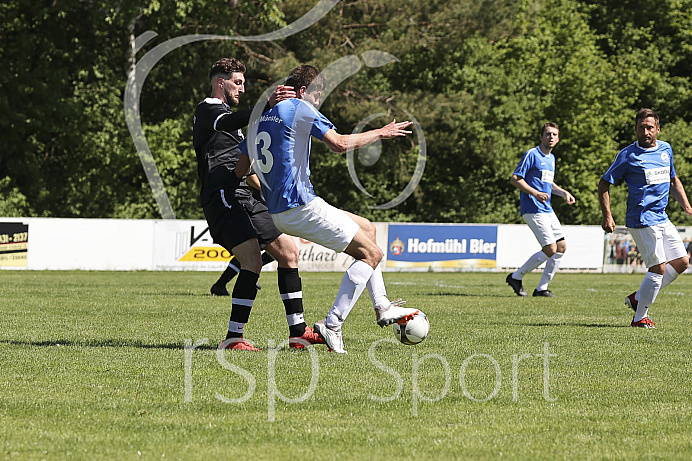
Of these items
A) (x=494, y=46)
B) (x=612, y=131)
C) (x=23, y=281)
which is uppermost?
(x=494, y=46)

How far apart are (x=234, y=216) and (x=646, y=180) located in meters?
4.55

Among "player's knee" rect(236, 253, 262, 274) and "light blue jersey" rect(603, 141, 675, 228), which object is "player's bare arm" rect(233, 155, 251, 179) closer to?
"player's knee" rect(236, 253, 262, 274)

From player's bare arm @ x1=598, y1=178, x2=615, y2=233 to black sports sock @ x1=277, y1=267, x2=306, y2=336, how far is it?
11.9ft

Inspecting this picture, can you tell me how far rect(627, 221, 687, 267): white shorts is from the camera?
9289 mm

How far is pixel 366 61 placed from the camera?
3192cm

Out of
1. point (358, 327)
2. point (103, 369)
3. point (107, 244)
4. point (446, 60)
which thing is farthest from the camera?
point (446, 60)

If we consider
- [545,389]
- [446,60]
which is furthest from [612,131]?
[545,389]

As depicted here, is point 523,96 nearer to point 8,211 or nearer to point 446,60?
point 446,60

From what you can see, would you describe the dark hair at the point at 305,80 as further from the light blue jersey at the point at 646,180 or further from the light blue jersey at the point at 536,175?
the light blue jersey at the point at 536,175

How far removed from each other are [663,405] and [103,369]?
3162 millimetres

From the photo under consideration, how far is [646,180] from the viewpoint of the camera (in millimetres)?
9344

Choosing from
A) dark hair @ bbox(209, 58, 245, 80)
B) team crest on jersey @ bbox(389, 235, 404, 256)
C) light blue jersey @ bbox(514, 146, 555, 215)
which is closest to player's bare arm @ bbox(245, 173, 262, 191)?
dark hair @ bbox(209, 58, 245, 80)

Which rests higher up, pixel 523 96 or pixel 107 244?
pixel 523 96

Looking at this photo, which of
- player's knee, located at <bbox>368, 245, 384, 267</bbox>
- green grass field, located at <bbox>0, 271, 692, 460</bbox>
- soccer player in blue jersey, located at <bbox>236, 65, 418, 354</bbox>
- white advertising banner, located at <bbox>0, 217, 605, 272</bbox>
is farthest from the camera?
white advertising banner, located at <bbox>0, 217, 605, 272</bbox>
